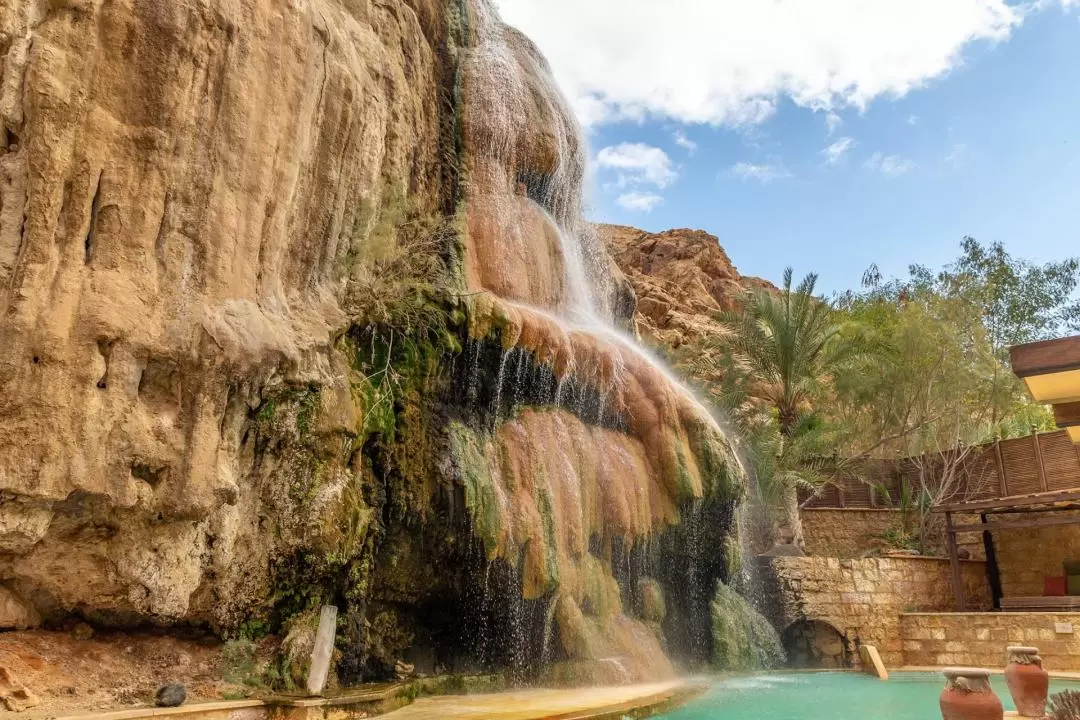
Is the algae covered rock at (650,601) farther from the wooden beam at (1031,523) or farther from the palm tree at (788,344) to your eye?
the palm tree at (788,344)

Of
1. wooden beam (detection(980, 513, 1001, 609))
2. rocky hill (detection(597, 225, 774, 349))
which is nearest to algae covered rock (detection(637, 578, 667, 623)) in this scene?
wooden beam (detection(980, 513, 1001, 609))

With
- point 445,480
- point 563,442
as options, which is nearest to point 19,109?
point 445,480

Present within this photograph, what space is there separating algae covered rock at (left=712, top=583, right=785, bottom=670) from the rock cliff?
30 cm

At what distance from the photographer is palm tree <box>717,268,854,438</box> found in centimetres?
1977

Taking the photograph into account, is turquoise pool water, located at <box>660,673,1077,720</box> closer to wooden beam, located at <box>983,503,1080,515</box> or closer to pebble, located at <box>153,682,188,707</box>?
pebble, located at <box>153,682,188,707</box>

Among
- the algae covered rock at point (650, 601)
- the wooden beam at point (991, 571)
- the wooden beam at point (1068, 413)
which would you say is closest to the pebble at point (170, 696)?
the algae covered rock at point (650, 601)

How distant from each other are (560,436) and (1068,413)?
6.30m

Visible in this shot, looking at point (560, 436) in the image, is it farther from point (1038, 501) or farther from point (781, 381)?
point (781, 381)

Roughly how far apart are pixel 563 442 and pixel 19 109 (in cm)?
728

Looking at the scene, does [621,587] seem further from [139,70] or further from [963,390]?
[963,390]

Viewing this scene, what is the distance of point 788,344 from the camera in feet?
65.0

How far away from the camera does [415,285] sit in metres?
9.55

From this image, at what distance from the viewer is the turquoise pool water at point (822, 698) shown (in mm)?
7922

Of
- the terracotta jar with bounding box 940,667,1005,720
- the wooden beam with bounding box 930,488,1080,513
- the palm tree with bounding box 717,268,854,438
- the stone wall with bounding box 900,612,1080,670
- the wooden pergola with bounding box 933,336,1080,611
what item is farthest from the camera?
the palm tree with bounding box 717,268,854,438
